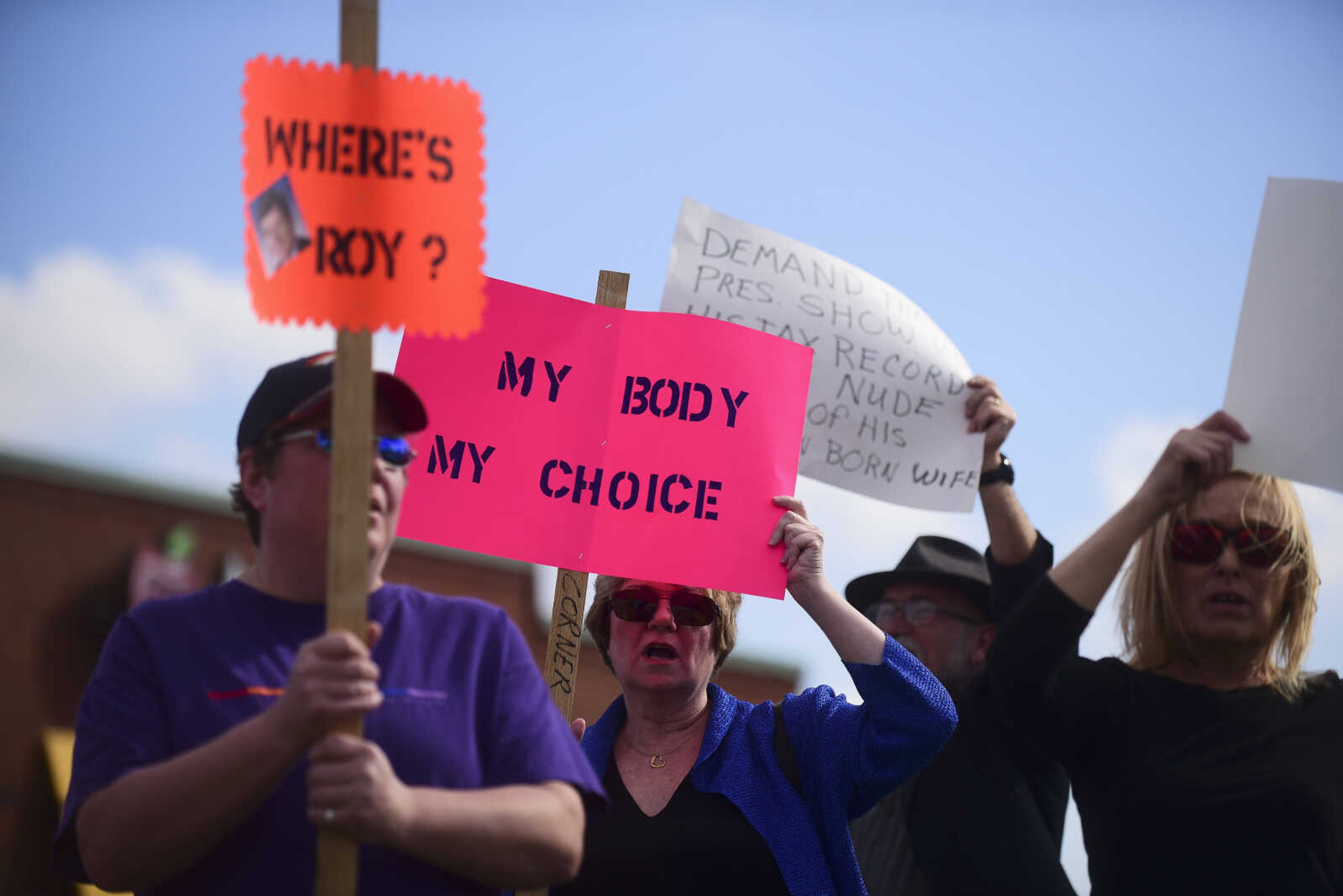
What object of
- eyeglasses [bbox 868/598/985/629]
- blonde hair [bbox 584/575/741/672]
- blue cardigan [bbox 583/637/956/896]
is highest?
eyeglasses [bbox 868/598/985/629]

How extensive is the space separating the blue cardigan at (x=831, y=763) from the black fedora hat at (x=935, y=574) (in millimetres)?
1349

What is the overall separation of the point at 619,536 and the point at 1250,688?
154 cm

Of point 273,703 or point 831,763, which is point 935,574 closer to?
point 831,763

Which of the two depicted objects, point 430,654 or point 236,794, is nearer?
point 236,794

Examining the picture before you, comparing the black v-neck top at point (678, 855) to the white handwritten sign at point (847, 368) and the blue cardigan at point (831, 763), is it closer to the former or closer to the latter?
the blue cardigan at point (831, 763)

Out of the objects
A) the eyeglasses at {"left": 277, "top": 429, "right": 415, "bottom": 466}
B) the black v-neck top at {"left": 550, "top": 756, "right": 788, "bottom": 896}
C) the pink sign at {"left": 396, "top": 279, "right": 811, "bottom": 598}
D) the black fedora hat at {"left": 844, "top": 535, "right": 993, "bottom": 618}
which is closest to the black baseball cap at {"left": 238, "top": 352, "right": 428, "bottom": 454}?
the eyeglasses at {"left": 277, "top": 429, "right": 415, "bottom": 466}

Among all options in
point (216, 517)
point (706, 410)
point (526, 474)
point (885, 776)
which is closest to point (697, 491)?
point (706, 410)

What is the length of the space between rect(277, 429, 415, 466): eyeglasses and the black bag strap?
4.22ft

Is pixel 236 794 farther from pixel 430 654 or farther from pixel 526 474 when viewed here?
pixel 526 474

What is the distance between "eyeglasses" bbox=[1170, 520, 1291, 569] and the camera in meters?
3.07

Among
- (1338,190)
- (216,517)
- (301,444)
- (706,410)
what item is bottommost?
(301,444)

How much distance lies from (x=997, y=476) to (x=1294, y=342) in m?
0.88

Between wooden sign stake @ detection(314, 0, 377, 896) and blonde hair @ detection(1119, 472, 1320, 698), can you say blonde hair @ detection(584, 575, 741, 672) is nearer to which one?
blonde hair @ detection(1119, 472, 1320, 698)

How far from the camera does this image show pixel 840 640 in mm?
2732
